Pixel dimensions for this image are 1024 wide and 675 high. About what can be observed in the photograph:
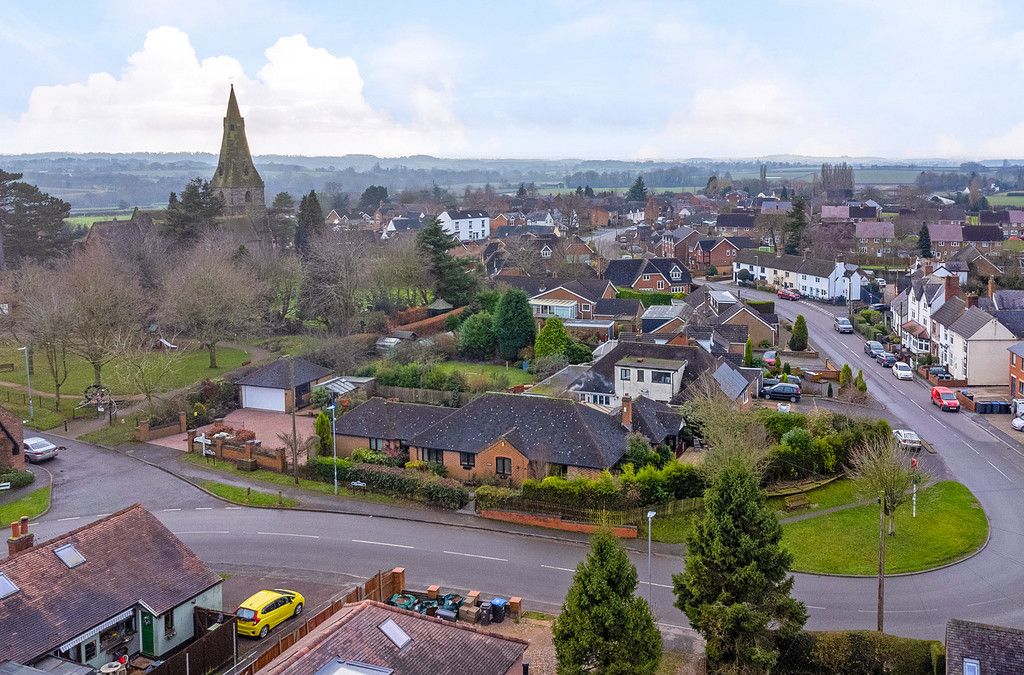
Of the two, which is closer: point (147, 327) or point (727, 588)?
point (727, 588)

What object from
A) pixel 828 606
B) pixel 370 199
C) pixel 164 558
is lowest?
pixel 828 606

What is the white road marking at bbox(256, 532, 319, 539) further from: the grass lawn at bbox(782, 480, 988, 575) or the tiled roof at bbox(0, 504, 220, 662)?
the grass lawn at bbox(782, 480, 988, 575)

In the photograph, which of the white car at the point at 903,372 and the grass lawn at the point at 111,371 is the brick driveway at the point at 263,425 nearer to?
the grass lawn at the point at 111,371

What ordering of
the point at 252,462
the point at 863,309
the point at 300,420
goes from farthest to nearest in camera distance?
the point at 863,309, the point at 300,420, the point at 252,462

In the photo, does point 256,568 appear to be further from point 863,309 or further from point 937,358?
point 863,309

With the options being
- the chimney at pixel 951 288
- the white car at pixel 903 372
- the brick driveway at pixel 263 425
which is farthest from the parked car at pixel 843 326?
the brick driveway at pixel 263 425

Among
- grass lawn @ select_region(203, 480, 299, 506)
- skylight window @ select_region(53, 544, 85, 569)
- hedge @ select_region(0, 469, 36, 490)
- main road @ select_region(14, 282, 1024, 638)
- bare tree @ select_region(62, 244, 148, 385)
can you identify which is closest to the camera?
skylight window @ select_region(53, 544, 85, 569)

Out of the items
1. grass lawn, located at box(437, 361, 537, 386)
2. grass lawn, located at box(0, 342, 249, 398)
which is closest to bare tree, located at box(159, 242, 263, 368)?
grass lawn, located at box(0, 342, 249, 398)

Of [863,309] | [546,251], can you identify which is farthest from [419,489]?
[546,251]

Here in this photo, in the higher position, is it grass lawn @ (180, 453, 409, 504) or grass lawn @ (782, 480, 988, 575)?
grass lawn @ (180, 453, 409, 504)
